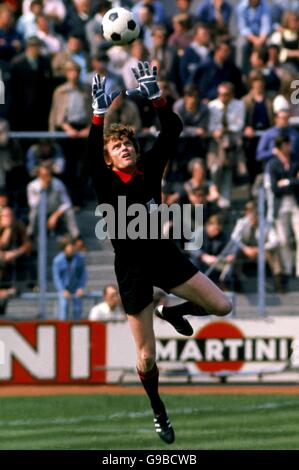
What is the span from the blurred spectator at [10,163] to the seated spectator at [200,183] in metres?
2.20

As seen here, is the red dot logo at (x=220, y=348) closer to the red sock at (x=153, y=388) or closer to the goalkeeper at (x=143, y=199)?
the red sock at (x=153, y=388)

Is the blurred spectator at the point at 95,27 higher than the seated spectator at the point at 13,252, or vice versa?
the blurred spectator at the point at 95,27

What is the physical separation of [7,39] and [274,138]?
165 inches

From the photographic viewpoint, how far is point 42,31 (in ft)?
68.3

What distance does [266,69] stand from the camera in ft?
67.3

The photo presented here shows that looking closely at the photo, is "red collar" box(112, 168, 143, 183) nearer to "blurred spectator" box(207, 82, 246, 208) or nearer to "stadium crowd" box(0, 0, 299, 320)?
"stadium crowd" box(0, 0, 299, 320)

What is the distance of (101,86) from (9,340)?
7211mm

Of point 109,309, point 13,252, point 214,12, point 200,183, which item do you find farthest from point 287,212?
point 214,12

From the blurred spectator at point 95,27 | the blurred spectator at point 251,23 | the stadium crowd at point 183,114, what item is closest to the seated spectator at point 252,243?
the stadium crowd at point 183,114

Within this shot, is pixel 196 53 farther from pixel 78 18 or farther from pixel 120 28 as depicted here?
pixel 120 28

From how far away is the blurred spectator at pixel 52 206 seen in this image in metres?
18.1

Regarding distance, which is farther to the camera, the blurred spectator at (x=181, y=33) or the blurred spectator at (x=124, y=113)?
the blurred spectator at (x=181, y=33)
